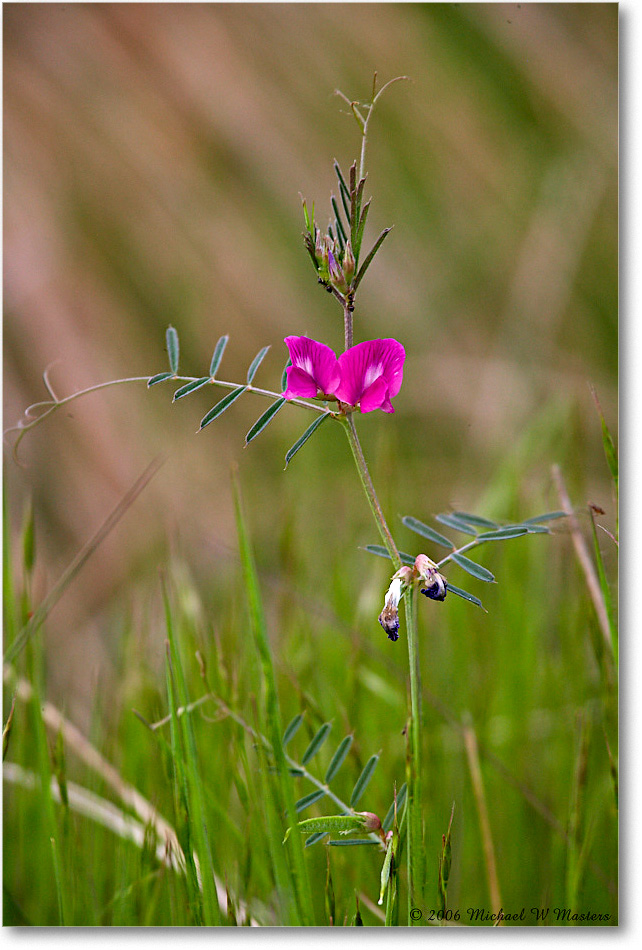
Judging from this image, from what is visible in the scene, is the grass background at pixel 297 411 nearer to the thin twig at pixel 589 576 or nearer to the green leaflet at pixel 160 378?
the thin twig at pixel 589 576

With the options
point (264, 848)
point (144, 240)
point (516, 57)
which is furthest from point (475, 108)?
point (264, 848)

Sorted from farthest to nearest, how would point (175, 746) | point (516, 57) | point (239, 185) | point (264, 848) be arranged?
point (239, 185)
point (516, 57)
point (264, 848)
point (175, 746)

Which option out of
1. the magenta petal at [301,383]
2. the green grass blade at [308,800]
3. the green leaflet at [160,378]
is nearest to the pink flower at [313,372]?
the magenta petal at [301,383]

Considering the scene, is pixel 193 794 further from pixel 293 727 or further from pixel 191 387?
pixel 191 387

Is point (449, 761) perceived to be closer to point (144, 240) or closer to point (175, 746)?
point (175, 746)

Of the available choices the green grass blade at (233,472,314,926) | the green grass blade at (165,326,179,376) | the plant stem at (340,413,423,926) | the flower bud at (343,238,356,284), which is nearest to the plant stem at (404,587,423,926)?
the plant stem at (340,413,423,926)

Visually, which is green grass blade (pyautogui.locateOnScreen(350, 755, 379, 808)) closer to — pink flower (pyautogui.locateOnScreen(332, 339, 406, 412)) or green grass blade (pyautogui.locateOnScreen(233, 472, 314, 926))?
green grass blade (pyautogui.locateOnScreen(233, 472, 314, 926))
